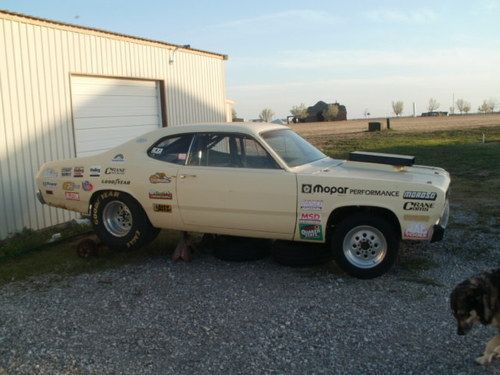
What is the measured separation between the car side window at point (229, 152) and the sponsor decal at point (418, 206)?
1516mm

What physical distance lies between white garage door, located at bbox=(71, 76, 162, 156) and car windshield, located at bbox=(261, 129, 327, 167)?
4.50m

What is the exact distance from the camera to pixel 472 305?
385 cm

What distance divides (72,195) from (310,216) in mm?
3244

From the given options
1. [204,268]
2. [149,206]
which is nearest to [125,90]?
[149,206]

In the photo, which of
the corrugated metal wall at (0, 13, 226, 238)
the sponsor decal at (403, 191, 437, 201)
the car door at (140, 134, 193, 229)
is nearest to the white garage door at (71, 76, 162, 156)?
the corrugated metal wall at (0, 13, 226, 238)

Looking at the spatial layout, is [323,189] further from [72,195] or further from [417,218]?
[72,195]

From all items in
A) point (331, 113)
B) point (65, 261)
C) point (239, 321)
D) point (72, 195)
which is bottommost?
point (239, 321)

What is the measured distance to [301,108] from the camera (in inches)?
3563

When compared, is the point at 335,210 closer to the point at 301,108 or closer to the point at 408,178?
the point at 408,178

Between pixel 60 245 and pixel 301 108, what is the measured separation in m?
84.3

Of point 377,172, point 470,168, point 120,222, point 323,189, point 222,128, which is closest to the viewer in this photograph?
point 323,189

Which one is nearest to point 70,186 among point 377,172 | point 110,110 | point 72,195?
Answer: point 72,195

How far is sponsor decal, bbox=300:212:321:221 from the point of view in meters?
6.07

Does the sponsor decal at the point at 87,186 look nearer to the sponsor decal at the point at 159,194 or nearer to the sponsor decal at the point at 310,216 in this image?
the sponsor decal at the point at 159,194
